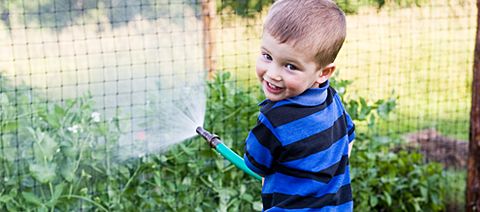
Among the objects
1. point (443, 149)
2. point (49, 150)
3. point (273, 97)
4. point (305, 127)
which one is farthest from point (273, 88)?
point (443, 149)

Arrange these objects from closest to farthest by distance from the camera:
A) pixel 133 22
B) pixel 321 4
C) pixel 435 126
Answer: pixel 321 4 → pixel 133 22 → pixel 435 126

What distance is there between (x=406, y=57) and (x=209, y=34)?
1.19 meters

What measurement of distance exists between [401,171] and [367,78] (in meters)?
0.54

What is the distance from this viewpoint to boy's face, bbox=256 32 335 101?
224 cm

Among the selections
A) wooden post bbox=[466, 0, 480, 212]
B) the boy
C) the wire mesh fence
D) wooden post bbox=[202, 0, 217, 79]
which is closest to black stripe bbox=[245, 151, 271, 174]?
the boy

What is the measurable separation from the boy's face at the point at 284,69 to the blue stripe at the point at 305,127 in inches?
3.2

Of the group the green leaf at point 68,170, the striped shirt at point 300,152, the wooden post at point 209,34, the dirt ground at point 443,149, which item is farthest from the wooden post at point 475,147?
the striped shirt at point 300,152

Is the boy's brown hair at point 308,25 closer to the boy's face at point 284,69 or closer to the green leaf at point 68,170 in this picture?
the boy's face at point 284,69

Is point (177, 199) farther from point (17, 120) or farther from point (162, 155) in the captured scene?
point (17, 120)

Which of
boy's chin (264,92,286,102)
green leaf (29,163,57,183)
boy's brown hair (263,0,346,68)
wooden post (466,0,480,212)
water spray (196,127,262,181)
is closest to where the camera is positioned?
boy's brown hair (263,0,346,68)

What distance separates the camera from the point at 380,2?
4645 millimetres

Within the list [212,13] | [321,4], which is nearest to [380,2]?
[212,13]

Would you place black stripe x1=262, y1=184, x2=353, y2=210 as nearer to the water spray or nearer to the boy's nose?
the water spray

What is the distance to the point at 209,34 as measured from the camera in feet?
15.1
